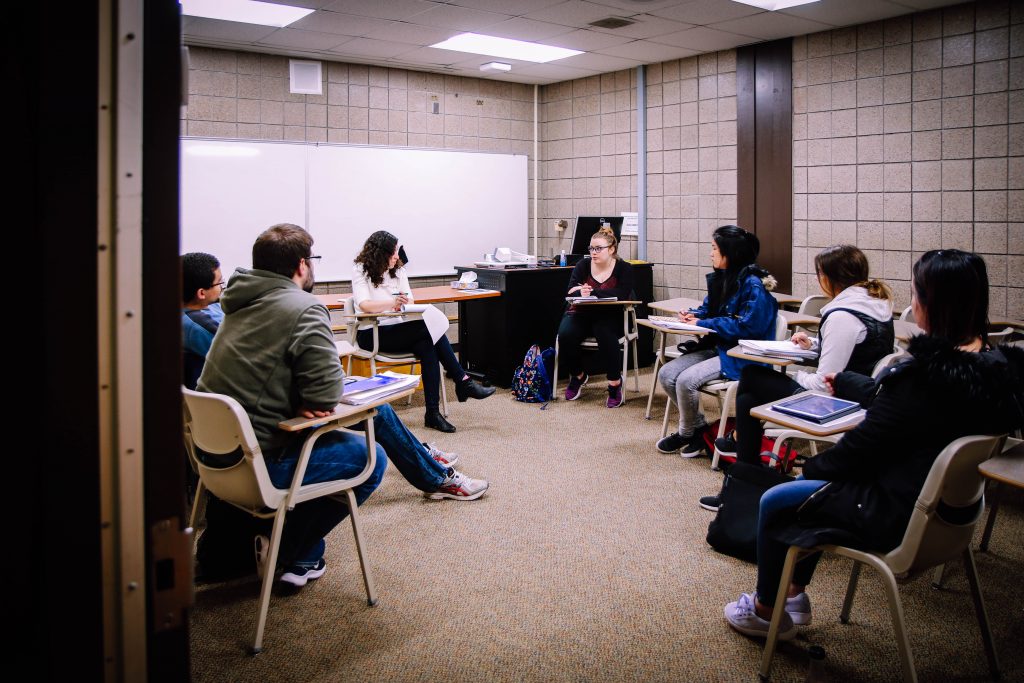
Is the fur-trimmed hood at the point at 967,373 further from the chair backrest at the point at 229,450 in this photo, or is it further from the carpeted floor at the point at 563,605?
the chair backrest at the point at 229,450

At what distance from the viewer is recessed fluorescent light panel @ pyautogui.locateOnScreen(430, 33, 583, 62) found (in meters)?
5.98

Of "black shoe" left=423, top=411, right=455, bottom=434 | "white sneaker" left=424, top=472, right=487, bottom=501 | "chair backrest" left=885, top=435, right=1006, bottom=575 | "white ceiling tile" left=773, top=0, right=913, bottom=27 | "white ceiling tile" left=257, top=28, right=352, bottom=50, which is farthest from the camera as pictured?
"white ceiling tile" left=257, top=28, right=352, bottom=50

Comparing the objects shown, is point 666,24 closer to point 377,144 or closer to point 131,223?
point 377,144

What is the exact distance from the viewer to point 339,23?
5.28 m

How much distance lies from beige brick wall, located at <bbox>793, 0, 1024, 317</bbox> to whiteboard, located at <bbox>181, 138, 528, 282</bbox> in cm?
293

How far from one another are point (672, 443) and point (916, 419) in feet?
7.74

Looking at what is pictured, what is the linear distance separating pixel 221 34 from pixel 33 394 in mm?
5477

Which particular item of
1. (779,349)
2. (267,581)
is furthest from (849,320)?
(267,581)

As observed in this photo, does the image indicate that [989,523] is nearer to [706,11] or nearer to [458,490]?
[458,490]

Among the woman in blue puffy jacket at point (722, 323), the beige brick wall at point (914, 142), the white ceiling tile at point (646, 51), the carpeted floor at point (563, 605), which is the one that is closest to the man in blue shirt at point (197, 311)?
the carpeted floor at point (563, 605)

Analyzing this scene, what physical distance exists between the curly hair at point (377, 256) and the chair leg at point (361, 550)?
2.46m

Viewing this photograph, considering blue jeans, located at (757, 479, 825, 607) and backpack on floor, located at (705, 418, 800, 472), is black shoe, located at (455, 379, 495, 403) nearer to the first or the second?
backpack on floor, located at (705, 418, 800, 472)

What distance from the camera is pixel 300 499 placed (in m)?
2.37

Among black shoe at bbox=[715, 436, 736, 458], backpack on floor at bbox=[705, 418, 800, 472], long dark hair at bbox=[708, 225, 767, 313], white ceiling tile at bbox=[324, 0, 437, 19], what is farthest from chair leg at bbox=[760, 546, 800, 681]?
white ceiling tile at bbox=[324, 0, 437, 19]
